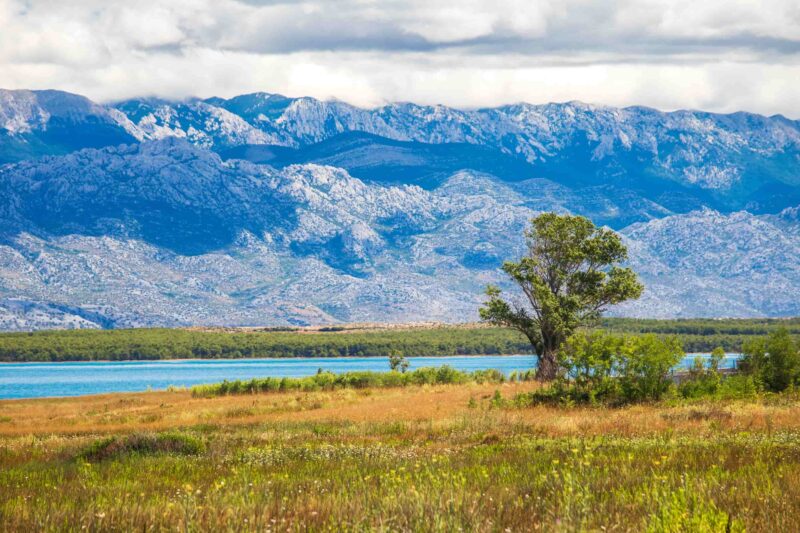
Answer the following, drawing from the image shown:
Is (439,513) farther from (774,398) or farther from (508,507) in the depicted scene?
(774,398)

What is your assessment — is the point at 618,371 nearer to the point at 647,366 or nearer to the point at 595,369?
the point at 595,369

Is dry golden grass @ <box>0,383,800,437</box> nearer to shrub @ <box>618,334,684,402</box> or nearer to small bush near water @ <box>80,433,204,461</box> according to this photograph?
shrub @ <box>618,334,684,402</box>

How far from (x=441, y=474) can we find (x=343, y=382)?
60.1 metres

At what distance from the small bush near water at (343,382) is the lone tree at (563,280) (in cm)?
Answer: 768

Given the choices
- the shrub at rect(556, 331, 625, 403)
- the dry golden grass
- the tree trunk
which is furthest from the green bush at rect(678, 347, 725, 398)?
the tree trunk

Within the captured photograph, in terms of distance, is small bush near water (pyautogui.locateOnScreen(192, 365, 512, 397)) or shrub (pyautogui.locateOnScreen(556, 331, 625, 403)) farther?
small bush near water (pyautogui.locateOnScreen(192, 365, 512, 397))

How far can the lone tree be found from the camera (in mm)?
64750

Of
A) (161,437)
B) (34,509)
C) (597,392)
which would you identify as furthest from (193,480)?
(597,392)

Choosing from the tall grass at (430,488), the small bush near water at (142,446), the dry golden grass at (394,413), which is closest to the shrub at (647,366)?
the dry golden grass at (394,413)

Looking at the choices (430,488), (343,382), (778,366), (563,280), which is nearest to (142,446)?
(430,488)

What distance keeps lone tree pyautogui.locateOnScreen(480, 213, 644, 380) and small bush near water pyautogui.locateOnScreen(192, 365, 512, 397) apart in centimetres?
768

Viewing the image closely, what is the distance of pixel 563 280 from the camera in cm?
6675

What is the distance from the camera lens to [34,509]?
515 inches

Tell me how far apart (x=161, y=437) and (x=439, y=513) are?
16908 mm
